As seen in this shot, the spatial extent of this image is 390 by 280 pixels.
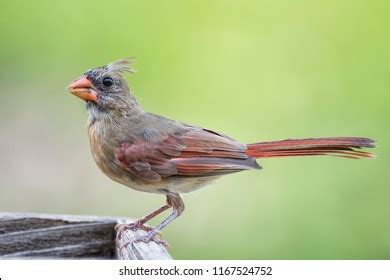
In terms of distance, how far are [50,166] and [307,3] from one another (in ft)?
2.23

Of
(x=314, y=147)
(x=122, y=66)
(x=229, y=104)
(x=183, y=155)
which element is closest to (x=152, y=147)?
(x=183, y=155)

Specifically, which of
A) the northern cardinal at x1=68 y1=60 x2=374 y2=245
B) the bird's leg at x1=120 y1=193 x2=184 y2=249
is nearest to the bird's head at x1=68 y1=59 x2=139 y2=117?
the northern cardinal at x1=68 y1=60 x2=374 y2=245

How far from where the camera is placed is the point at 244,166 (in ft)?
5.03

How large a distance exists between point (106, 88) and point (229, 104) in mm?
488

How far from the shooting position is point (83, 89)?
5.19 ft

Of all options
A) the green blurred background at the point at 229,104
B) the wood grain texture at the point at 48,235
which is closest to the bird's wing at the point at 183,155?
the wood grain texture at the point at 48,235

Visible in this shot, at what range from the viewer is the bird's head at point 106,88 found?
5.20ft

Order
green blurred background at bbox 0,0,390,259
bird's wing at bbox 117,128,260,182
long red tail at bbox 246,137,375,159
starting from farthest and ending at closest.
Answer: green blurred background at bbox 0,0,390,259, bird's wing at bbox 117,128,260,182, long red tail at bbox 246,137,375,159

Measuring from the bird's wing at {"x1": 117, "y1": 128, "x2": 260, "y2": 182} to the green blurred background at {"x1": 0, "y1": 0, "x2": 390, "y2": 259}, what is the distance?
26 centimetres

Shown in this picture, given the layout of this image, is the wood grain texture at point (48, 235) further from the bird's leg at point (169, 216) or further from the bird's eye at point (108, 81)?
the bird's eye at point (108, 81)

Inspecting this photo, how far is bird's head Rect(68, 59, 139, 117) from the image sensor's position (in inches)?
62.4

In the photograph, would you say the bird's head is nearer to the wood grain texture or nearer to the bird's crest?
the bird's crest
